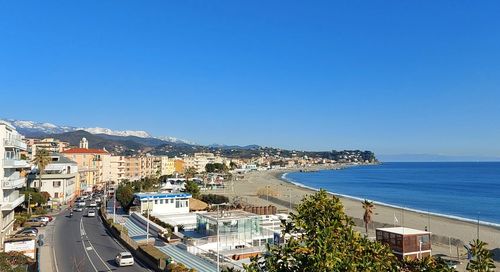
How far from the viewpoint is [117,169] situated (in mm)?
135500

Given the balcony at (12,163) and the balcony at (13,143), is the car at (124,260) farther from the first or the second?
the balcony at (13,143)

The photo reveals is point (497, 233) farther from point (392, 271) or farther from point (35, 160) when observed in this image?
point (35, 160)

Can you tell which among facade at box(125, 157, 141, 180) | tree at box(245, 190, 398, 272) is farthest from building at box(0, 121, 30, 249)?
facade at box(125, 157, 141, 180)

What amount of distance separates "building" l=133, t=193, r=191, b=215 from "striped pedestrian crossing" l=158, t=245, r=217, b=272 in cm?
1958

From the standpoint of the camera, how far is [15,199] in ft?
150

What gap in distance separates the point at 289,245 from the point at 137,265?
24.4 m

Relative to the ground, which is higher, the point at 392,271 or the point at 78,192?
the point at 392,271

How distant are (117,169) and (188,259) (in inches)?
4381

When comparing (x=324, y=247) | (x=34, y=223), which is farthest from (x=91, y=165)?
(x=324, y=247)

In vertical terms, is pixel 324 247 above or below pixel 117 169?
above

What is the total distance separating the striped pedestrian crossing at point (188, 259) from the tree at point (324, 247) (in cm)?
1953

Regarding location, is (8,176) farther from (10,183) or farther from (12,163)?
(10,183)

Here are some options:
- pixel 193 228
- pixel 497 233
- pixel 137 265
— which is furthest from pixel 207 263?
pixel 497 233

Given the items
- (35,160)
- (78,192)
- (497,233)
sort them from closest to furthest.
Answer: (497,233) < (35,160) < (78,192)
